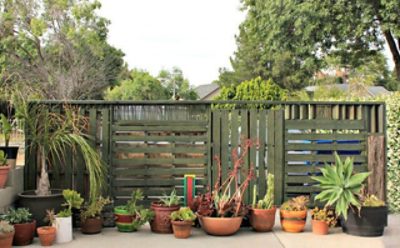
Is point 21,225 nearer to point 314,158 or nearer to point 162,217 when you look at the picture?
point 162,217

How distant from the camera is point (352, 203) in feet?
14.8

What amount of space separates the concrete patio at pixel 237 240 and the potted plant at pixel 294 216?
75 millimetres

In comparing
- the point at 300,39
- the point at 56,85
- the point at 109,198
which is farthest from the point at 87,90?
the point at 109,198

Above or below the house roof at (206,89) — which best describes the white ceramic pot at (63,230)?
below

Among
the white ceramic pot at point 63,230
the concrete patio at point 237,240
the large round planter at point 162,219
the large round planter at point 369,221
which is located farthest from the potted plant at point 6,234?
the large round planter at point 369,221

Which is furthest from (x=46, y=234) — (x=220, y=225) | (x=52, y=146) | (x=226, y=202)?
(x=226, y=202)

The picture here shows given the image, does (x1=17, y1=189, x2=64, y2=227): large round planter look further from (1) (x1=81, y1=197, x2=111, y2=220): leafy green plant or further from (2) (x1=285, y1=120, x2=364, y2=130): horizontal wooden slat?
(2) (x1=285, y1=120, x2=364, y2=130): horizontal wooden slat

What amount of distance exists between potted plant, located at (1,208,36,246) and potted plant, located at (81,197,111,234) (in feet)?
1.68

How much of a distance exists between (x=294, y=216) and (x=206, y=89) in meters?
39.7

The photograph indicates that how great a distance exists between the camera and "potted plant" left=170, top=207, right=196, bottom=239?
4441 millimetres

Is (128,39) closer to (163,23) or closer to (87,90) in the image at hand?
(87,90)

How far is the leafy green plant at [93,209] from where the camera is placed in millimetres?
4609

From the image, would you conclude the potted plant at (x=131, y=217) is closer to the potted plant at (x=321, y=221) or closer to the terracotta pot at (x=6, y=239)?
the terracotta pot at (x=6, y=239)

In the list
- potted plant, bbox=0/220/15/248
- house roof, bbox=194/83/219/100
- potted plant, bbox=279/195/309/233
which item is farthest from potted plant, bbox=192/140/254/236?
house roof, bbox=194/83/219/100
